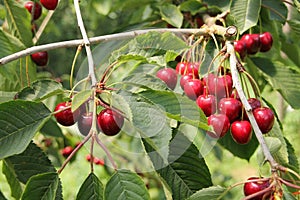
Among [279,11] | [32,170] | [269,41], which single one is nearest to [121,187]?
[32,170]

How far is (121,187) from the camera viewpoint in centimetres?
113

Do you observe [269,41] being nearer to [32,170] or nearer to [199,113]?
[199,113]

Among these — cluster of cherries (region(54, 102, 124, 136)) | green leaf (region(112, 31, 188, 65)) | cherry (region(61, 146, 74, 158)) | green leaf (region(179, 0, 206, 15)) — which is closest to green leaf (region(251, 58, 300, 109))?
green leaf (region(179, 0, 206, 15))

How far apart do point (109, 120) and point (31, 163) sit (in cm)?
30

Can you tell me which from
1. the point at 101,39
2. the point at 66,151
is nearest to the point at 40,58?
the point at 101,39

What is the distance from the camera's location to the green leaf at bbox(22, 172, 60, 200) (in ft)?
3.64

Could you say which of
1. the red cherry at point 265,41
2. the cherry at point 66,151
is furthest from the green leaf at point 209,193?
the cherry at point 66,151

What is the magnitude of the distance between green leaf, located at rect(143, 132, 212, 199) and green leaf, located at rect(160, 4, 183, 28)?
63 cm

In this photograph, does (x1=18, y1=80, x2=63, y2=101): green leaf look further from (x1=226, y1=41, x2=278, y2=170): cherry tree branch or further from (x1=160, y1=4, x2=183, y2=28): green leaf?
(x1=160, y1=4, x2=183, y2=28): green leaf

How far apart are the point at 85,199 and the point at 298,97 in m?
0.98

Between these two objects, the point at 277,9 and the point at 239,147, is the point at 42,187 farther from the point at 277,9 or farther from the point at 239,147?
the point at 277,9

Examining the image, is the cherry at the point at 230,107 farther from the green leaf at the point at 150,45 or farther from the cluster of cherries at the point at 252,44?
the cluster of cherries at the point at 252,44

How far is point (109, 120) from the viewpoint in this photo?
1234mm

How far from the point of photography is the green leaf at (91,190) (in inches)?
45.2
